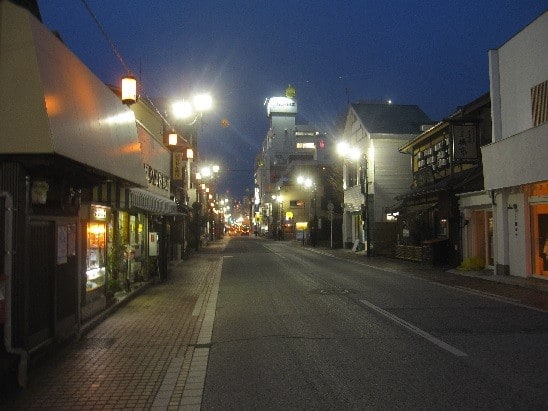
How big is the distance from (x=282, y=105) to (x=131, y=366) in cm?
13347

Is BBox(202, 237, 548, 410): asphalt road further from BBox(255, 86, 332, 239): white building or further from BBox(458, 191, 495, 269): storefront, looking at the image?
BBox(255, 86, 332, 239): white building

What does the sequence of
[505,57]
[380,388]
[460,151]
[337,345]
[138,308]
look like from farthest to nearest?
[460,151] → [505,57] → [138,308] → [337,345] → [380,388]

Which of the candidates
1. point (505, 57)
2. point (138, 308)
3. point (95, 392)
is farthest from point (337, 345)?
point (505, 57)

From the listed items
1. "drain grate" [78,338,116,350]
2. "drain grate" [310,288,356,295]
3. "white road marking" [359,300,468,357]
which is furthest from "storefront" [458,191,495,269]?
"drain grate" [78,338,116,350]

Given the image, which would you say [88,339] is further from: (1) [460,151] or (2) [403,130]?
(2) [403,130]

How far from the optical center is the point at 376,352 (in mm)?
8586

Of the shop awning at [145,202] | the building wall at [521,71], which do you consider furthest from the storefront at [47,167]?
the building wall at [521,71]

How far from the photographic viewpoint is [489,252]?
22641mm

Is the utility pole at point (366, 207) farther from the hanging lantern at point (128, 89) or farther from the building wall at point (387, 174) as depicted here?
the hanging lantern at point (128, 89)

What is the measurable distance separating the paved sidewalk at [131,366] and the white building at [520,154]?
1129cm

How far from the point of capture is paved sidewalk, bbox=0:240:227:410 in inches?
258

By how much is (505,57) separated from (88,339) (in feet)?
55.6

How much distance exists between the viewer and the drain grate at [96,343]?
30.8 feet

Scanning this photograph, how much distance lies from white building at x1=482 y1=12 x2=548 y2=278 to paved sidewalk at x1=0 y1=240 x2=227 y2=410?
1129 cm
